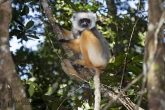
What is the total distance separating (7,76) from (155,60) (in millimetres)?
1432

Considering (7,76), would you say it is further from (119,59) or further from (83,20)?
(83,20)

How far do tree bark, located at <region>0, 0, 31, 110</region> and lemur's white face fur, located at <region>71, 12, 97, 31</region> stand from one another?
3.60m

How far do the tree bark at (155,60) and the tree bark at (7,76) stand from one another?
3.95 ft

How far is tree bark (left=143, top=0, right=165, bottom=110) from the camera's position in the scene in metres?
2.50

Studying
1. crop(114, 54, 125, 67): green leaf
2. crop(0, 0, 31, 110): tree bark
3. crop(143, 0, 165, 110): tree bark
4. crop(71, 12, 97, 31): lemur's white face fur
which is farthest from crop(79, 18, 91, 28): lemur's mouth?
crop(143, 0, 165, 110): tree bark

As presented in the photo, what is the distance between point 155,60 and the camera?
2588 millimetres

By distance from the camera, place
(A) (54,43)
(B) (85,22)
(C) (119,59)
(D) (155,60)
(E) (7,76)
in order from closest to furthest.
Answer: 1. (D) (155,60)
2. (E) (7,76)
3. (C) (119,59)
4. (B) (85,22)
5. (A) (54,43)

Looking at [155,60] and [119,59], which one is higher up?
[155,60]

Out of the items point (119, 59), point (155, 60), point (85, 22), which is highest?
point (85, 22)

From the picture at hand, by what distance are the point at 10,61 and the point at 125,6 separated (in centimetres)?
656

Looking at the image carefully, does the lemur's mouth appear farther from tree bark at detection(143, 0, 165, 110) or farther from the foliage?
tree bark at detection(143, 0, 165, 110)

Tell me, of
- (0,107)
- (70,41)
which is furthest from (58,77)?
→ (0,107)

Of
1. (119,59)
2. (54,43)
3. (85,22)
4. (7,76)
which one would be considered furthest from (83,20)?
(7,76)

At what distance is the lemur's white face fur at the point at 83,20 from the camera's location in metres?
7.30
